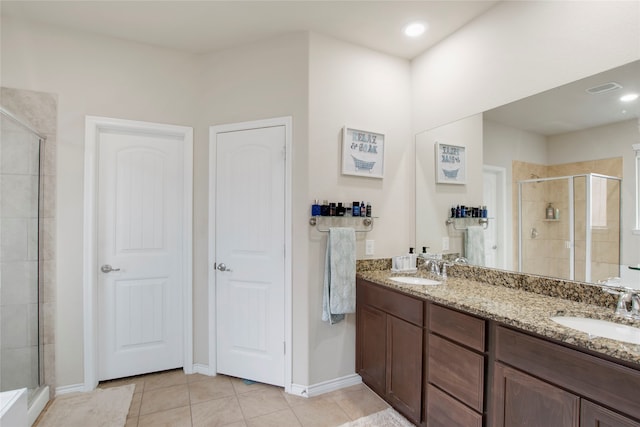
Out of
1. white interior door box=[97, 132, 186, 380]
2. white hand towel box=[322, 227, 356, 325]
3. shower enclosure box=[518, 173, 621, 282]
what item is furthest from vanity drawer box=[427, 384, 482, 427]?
white interior door box=[97, 132, 186, 380]

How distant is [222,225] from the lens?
8.23 feet

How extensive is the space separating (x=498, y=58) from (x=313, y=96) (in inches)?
50.3

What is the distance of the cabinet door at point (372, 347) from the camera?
2.11 m

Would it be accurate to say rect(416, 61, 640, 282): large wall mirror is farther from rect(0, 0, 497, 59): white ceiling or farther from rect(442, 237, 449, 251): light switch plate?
rect(0, 0, 497, 59): white ceiling

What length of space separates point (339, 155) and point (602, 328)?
1.79 meters

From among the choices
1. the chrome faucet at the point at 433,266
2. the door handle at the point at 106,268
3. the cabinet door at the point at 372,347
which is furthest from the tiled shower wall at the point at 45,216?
the chrome faucet at the point at 433,266

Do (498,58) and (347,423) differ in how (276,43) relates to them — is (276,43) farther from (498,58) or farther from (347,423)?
(347,423)

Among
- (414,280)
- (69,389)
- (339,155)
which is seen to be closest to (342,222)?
(339,155)

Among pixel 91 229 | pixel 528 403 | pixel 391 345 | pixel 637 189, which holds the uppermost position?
pixel 637 189

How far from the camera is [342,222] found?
7.79ft

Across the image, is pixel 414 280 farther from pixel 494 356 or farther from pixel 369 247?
pixel 494 356

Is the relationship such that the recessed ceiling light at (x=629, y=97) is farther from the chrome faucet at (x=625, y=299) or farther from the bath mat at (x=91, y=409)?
the bath mat at (x=91, y=409)

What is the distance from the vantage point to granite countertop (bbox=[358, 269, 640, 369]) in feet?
3.36

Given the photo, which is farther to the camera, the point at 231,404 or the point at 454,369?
the point at 231,404
